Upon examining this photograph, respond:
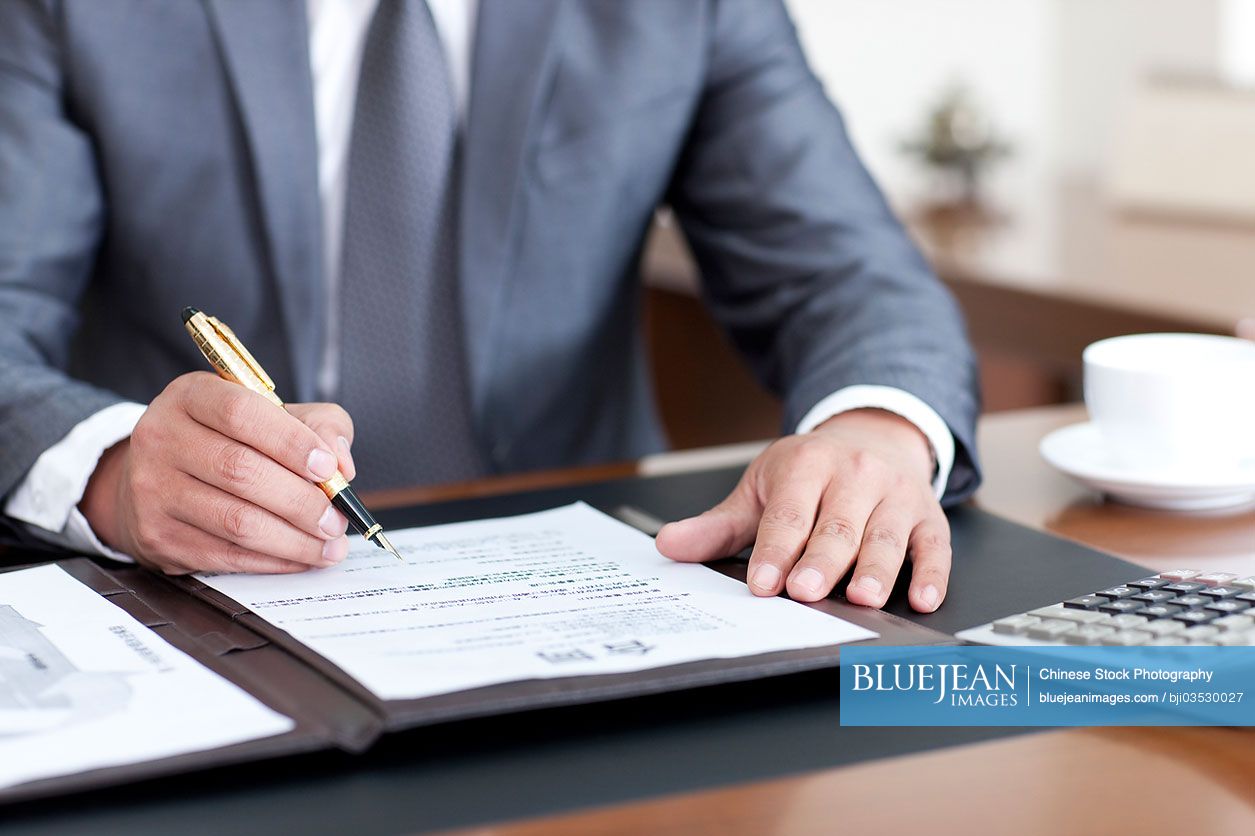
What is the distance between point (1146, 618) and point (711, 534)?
0.85ft

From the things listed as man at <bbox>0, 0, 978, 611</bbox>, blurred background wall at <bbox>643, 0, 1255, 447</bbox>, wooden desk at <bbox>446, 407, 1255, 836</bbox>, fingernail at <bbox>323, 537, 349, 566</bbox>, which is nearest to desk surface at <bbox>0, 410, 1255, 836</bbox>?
wooden desk at <bbox>446, 407, 1255, 836</bbox>

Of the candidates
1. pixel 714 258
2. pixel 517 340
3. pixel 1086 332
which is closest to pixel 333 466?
pixel 517 340

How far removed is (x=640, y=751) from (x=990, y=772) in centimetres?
15

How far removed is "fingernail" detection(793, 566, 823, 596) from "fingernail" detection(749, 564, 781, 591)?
0.04ft

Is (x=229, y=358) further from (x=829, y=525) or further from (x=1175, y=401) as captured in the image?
(x=1175, y=401)

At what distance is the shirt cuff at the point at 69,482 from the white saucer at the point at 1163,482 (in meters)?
0.68

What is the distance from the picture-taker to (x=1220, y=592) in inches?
29.8

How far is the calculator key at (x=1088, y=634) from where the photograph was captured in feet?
2.31

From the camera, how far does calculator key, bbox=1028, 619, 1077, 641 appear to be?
0.72 metres

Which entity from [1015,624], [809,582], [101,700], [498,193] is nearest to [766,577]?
[809,582]

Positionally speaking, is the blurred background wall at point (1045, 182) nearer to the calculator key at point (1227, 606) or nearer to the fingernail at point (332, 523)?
the calculator key at point (1227, 606)

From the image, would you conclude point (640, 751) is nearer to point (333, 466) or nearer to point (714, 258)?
point (333, 466)

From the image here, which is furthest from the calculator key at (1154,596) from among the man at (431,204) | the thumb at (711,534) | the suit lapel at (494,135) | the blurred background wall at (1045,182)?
the suit lapel at (494,135)

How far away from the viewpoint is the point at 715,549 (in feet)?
2.89
